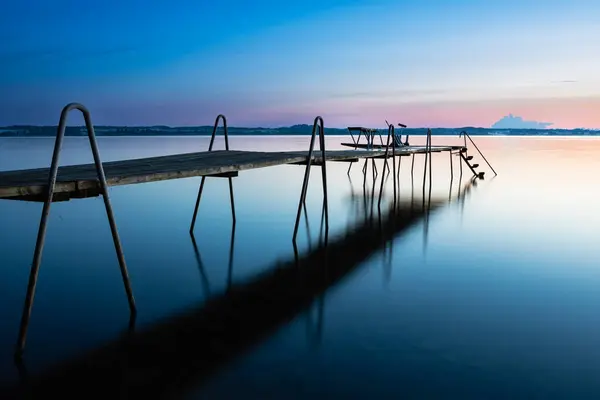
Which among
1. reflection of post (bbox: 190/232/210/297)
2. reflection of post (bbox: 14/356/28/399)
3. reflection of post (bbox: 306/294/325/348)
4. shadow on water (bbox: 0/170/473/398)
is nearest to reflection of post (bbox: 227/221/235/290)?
shadow on water (bbox: 0/170/473/398)

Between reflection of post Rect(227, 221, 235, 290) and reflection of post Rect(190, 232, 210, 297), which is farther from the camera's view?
reflection of post Rect(227, 221, 235, 290)

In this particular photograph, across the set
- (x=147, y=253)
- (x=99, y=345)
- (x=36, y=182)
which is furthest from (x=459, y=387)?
(x=147, y=253)

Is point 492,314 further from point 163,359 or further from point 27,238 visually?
point 27,238

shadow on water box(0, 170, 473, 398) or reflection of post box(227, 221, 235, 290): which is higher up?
shadow on water box(0, 170, 473, 398)

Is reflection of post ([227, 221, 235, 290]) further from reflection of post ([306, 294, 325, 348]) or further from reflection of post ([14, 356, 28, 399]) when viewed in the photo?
reflection of post ([14, 356, 28, 399])

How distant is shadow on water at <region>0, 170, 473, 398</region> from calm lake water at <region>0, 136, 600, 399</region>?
9cm

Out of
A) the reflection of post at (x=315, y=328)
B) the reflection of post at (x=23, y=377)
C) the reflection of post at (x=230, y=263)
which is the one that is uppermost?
the reflection of post at (x=23, y=377)

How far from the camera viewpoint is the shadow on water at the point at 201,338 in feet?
11.6

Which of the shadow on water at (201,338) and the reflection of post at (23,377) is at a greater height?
the reflection of post at (23,377)

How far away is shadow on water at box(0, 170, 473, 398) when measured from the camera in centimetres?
353

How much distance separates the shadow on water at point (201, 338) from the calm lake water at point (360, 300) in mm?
93

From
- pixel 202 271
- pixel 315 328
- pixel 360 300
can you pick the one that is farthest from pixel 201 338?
pixel 202 271

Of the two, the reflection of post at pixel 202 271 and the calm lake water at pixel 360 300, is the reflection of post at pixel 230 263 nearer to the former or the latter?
the calm lake water at pixel 360 300

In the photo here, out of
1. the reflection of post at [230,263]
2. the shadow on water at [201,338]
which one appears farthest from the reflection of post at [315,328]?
the reflection of post at [230,263]
